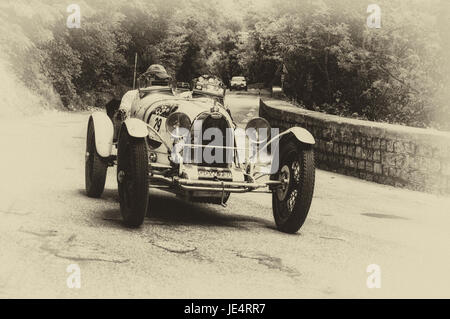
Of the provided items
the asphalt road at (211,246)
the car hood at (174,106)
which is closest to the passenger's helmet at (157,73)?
the car hood at (174,106)

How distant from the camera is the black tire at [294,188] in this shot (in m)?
7.83

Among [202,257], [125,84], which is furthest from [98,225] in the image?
[125,84]

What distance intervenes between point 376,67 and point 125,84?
1920 centimetres

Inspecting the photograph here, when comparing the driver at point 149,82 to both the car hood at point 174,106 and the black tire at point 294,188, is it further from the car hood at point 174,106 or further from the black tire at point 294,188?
the black tire at point 294,188

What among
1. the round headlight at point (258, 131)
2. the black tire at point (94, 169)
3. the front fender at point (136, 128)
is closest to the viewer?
the front fender at point (136, 128)

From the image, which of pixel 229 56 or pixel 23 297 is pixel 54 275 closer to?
pixel 23 297

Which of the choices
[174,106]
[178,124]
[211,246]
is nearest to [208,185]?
[211,246]

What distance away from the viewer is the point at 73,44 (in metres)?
31.9

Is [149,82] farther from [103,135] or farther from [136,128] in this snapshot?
[136,128]

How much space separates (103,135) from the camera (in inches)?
359

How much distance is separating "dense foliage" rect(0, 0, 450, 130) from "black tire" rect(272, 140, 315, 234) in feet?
39.4

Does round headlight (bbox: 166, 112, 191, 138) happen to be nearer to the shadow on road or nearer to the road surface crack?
→ the shadow on road

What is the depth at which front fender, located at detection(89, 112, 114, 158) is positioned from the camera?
897 centimetres

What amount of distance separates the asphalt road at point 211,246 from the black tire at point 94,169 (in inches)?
6.8
